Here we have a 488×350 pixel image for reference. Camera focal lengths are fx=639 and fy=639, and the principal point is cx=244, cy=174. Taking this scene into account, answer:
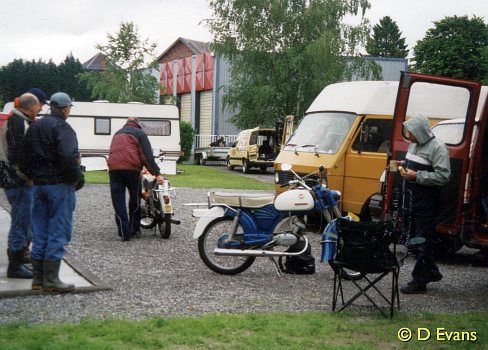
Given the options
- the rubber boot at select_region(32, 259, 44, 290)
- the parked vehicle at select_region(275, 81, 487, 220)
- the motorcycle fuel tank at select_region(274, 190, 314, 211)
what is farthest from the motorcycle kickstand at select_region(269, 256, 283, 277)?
the parked vehicle at select_region(275, 81, 487, 220)

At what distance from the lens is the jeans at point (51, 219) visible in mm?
6094

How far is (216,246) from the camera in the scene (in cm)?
741

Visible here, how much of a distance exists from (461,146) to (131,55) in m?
24.9

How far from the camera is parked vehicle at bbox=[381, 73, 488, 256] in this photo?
7.93 m

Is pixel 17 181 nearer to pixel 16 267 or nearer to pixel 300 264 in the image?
pixel 16 267

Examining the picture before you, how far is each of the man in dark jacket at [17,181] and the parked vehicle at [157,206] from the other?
3144 millimetres

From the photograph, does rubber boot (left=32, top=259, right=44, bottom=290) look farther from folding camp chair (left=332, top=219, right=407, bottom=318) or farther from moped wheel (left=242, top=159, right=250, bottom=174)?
moped wheel (left=242, top=159, right=250, bottom=174)

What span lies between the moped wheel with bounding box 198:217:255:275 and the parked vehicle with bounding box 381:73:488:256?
7.39 feet

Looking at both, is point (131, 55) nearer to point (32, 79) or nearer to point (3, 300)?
point (32, 79)

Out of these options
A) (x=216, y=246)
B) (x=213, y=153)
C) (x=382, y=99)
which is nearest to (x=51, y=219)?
(x=216, y=246)

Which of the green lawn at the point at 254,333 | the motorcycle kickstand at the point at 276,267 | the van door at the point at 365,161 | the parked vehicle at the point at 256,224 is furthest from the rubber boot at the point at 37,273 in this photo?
the van door at the point at 365,161

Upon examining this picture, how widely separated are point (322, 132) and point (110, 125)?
16.7 metres

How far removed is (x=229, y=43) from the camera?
32.8 meters

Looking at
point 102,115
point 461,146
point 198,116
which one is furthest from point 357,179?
point 198,116
